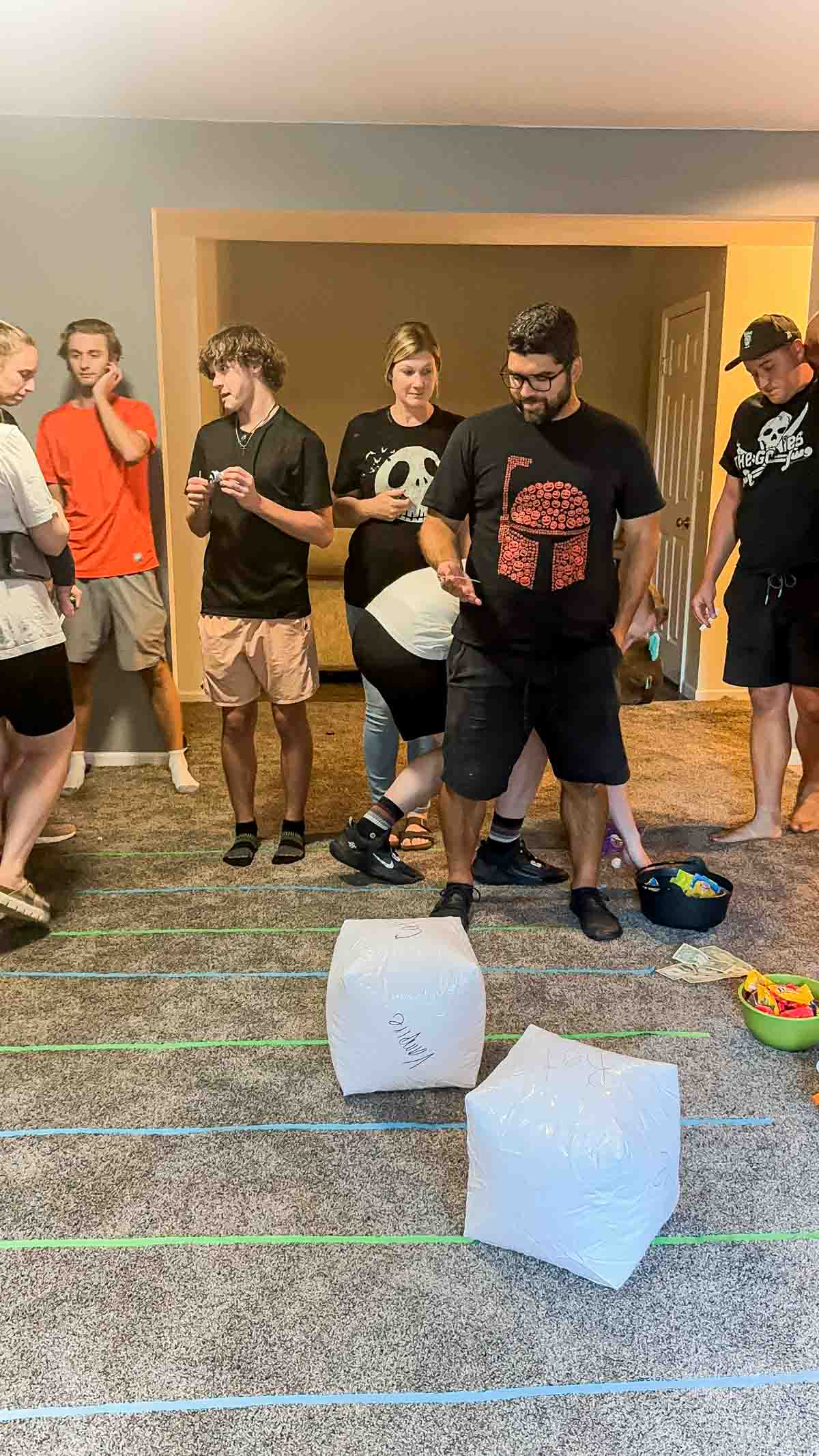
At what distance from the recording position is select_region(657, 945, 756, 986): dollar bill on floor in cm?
242

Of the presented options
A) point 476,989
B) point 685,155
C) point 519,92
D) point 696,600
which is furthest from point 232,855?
point 685,155

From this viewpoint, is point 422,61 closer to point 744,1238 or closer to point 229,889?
point 229,889

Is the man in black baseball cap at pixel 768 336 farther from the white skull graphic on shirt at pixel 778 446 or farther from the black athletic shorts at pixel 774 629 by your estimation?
the black athletic shorts at pixel 774 629

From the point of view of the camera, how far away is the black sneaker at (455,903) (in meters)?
2.63

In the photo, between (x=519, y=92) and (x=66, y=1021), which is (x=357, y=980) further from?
(x=519, y=92)

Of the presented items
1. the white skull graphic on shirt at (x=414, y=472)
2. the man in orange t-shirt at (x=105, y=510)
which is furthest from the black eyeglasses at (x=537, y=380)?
the man in orange t-shirt at (x=105, y=510)

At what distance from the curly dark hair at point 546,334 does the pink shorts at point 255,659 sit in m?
1.04

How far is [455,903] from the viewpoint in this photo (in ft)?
8.71

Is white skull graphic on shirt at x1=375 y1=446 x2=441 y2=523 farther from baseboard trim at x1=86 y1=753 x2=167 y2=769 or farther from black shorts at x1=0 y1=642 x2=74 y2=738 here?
baseboard trim at x1=86 y1=753 x2=167 y2=769

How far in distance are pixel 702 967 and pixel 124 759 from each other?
241 cm

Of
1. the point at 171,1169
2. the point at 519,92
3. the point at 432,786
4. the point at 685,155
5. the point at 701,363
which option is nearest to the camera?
the point at 171,1169

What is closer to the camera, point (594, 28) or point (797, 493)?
point (594, 28)

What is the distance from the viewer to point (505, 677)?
2506 mm

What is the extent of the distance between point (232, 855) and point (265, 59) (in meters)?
2.23
